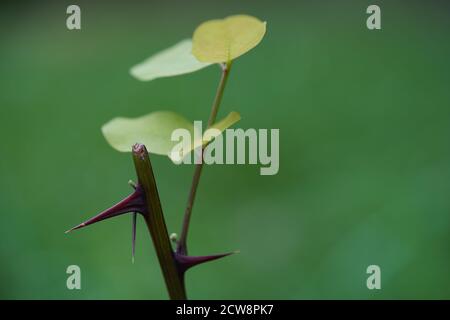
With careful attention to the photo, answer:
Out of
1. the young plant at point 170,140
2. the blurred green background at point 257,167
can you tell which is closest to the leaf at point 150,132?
the young plant at point 170,140

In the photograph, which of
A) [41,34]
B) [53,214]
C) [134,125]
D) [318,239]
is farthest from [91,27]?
[134,125]

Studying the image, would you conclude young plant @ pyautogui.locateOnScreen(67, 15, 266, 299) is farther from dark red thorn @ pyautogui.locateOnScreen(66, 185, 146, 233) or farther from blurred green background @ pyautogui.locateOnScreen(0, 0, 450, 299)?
blurred green background @ pyautogui.locateOnScreen(0, 0, 450, 299)

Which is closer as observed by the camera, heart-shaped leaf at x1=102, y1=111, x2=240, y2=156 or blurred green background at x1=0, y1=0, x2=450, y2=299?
heart-shaped leaf at x1=102, y1=111, x2=240, y2=156

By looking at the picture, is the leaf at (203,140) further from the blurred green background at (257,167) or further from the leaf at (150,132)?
the blurred green background at (257,167)

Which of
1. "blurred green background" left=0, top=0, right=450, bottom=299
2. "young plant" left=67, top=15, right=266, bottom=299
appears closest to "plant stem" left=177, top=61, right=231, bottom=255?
"young plant" left=67, top=15, right=266, bottom=299

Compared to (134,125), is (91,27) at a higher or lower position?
higher

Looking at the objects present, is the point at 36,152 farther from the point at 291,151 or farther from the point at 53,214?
the point at 291,151

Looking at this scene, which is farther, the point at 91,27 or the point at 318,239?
the point at 91,27
